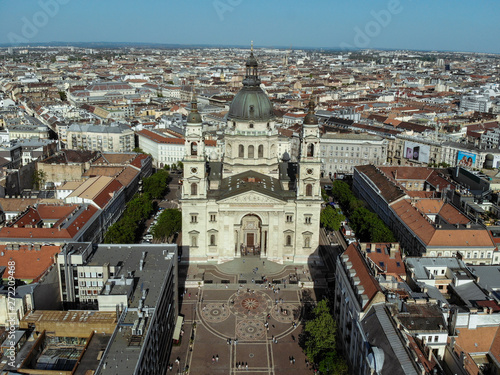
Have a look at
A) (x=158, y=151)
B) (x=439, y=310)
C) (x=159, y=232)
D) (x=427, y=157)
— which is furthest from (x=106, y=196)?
(x=427, y=157)

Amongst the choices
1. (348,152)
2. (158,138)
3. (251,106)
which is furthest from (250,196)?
(158,138)

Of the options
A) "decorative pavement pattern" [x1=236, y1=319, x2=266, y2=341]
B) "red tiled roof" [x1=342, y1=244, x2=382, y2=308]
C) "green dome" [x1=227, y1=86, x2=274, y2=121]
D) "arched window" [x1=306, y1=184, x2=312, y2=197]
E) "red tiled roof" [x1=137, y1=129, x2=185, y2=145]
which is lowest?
"decorative pavement pattern" [x1=236, y1=319, x2=266, y2=341]

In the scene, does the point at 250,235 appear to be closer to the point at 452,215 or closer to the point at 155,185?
the point at 452,215

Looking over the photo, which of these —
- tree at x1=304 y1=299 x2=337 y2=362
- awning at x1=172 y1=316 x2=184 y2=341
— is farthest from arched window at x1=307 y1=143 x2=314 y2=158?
awning at x1=172 y1=316 x2=184 y2=341

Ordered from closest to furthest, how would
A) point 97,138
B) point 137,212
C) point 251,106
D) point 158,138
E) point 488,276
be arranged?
point 488,276, point 251,106, point 137,212, point 158,138, point 97,138

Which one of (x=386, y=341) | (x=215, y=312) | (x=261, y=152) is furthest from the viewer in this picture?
(x=261, y=152)

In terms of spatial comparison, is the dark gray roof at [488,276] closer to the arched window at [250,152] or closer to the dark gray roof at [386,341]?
the dark gray roof at [386,341]

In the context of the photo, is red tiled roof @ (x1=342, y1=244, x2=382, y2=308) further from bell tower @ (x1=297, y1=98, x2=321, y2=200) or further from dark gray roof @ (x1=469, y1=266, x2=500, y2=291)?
bell tower @ (x1=297, y1=98, x2=321, y2=200)
